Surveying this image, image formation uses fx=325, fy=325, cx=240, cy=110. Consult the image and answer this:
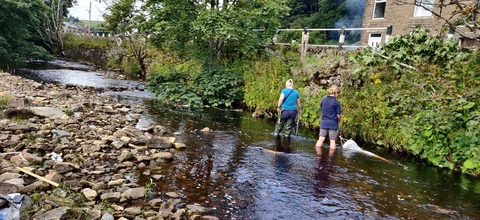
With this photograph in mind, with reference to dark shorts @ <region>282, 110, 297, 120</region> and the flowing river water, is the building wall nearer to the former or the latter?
dark shorts @ <region>282, 110, 297, 120</region>

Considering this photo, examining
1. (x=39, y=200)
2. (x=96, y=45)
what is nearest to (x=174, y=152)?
(x=39, y=200)

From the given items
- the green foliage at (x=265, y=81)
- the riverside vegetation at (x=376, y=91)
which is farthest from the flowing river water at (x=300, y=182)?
the green foliage at (x=265, y=81)

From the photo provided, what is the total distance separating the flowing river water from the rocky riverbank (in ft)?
1.06

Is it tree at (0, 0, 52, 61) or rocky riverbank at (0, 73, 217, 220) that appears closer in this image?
rocky riverbank at (0, 73, 217, 220)

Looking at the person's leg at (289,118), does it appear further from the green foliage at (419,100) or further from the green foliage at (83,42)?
the green foliage at (83,42)

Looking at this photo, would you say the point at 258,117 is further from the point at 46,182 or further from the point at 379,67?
the point at 46,182

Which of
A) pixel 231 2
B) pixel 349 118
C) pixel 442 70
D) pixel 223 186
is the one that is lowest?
pixel 223 186

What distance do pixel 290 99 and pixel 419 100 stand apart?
3.49 meters

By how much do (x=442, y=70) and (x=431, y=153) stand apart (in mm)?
2500

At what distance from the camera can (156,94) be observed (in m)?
15.7

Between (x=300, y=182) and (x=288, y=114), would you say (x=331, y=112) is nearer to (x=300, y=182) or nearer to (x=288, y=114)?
(x=288, y=114)

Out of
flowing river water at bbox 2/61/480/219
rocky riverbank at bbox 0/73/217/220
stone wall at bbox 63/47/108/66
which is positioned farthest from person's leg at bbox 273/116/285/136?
stone wall at bbox 63/47/108/66

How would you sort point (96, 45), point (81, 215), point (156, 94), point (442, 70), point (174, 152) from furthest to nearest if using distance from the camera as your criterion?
point (96, 45)
point (156, 94)
point (442, 70)
point (174, 152)
point (81, 215)

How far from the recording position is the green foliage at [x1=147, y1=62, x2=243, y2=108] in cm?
1489
